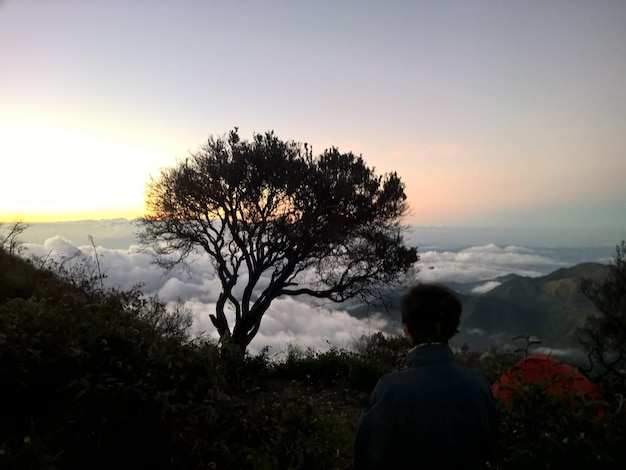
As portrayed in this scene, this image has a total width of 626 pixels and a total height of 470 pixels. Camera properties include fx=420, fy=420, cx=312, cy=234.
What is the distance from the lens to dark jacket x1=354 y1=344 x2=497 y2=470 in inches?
83.5

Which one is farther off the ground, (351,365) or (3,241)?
(3,241)

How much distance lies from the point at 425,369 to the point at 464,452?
0.45 m

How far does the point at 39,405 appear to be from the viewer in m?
3.99

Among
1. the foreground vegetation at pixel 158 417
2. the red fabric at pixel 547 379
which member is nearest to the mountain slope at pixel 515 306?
the red fabric at pixel 547 379

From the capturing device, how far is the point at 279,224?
1659cm

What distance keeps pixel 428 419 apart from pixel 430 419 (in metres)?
0.01

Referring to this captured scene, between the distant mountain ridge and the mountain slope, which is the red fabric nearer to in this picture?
the distant mountain ridge

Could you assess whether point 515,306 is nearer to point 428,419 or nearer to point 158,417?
point 158,417

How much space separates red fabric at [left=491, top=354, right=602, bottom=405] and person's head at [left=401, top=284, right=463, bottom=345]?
186cm

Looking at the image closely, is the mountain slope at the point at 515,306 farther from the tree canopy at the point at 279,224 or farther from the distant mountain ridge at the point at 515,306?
the tree canopy at the point at 279,224

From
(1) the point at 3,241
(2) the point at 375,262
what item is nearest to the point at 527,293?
(2) the point at 375,262

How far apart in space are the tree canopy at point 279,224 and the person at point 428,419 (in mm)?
13959

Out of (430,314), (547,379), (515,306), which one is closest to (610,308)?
(547,379)

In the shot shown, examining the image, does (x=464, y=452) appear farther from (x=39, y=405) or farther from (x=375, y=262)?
(x=375, y=262)
